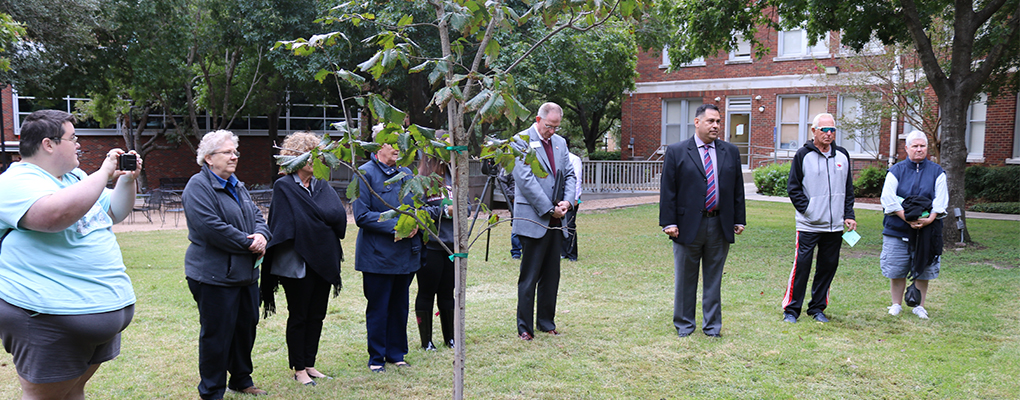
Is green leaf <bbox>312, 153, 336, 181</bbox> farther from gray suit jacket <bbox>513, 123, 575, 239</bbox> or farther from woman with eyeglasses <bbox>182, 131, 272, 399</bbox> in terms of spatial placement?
gray suit jacket <bbox>513, 123, 575, 239</bbox>

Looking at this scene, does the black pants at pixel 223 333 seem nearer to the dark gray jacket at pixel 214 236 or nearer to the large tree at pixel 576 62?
the dark gray jacket at pixel 214 236

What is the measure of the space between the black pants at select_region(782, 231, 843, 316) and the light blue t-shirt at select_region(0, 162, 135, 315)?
17.6 ft

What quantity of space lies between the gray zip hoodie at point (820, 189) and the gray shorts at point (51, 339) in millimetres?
5301

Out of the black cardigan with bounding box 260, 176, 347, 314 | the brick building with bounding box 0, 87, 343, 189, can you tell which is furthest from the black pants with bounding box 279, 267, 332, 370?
the brick building with bounding box 0, 87, 343, 189

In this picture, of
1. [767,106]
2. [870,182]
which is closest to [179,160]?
[767,106]

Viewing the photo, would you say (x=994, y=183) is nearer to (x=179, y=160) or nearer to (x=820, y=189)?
(x=820, y=189)

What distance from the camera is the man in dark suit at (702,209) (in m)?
5.65

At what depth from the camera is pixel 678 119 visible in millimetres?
29094

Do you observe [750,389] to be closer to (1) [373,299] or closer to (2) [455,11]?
(1) [373,299]

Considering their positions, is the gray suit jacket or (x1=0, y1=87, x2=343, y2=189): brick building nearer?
the gray suit jacket

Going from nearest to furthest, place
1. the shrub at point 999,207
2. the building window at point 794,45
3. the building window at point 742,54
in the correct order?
the shrub at point 999,207
the building window at point 794,45
the building window at point 742,54

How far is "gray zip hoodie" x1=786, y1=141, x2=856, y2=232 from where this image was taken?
6094mm

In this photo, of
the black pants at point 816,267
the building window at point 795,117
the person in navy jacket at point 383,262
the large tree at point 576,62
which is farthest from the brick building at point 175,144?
the black pants at point 816,267

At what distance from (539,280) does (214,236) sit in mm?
2872
